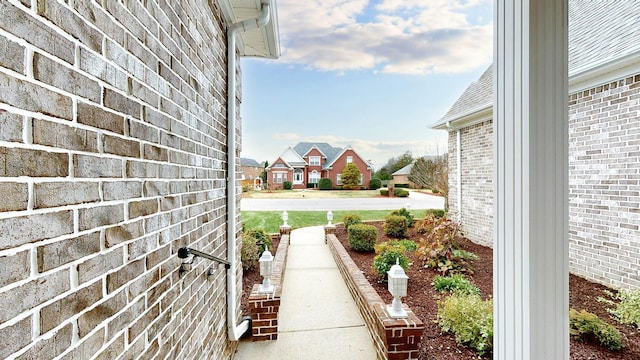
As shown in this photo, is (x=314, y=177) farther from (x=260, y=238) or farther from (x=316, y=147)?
(x=260, y=238)

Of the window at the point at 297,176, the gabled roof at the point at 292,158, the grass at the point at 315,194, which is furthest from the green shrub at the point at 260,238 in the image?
the gabled roof at the point at 292,158

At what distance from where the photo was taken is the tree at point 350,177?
46.7ft

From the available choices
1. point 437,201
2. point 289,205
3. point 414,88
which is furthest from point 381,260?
point 414,88

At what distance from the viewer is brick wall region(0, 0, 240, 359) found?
0.60m

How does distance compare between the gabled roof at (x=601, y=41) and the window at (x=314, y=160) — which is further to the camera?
the window at (x=314, y=160)

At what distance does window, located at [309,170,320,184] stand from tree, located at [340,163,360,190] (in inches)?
58.6

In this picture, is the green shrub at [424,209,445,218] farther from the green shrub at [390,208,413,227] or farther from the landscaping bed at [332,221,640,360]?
the landscaping bed at [332,221,640,360]

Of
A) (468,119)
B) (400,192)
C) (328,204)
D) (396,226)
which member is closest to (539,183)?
(468,119)

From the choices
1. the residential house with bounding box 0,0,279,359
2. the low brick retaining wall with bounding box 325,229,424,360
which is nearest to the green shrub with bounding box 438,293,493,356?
the low brick retaining wall with bounding box 325,229,424,360

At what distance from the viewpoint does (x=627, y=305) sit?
194cm

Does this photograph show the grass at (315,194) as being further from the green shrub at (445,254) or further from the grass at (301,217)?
the green shrub at (445,254)

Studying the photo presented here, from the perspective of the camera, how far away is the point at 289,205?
11633mm

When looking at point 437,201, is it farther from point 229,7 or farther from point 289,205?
point 229,7

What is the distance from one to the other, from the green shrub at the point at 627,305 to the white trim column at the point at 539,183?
1246 millimetres
